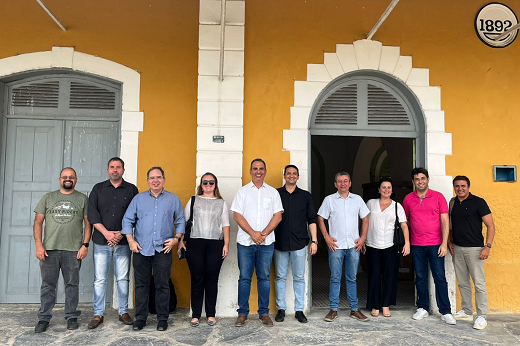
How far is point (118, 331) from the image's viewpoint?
163 inches

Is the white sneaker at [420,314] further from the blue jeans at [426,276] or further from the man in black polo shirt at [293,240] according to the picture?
the man in black polo shirt at [293,240]

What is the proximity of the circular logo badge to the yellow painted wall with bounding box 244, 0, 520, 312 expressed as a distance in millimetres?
75

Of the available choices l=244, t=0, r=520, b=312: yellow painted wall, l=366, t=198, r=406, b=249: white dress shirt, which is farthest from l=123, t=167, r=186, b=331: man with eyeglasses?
l=366, t=198, r=406, b=249: white dress shirt

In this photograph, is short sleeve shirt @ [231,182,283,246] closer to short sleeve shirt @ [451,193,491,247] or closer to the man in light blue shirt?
the man in light blue shirt

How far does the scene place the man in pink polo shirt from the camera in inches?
183

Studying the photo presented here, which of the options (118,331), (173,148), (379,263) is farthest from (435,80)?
(118,331)

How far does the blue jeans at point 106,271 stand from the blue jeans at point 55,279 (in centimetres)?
19

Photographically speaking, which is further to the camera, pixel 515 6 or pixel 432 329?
pixel 515 6

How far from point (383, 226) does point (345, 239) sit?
47 cm

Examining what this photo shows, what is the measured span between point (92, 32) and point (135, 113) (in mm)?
1138

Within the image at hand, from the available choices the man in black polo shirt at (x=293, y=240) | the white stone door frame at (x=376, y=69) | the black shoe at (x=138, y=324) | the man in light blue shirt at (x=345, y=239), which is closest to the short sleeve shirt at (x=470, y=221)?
the white stone door frame at (x=376, y=69)

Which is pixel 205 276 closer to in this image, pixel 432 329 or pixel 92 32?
pixel 432 329

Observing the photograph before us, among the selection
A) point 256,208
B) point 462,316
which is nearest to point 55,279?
point 256,208

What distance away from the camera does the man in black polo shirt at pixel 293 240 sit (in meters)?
4.57
